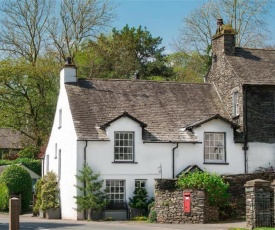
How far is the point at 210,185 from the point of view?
33.7 metres

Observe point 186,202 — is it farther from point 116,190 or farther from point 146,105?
point 146,105

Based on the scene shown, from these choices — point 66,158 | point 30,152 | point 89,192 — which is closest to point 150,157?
point 89,192

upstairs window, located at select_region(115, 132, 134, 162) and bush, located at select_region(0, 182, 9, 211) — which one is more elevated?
upstairs window, located at select_region(115, 132, 134, 162)

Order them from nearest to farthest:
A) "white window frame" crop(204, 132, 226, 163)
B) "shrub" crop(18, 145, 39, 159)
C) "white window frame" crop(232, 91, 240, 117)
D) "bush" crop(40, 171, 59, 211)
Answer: "white window frame" crop(204, 132, 226, 163)
"bush" crop(40, 171, 59, 211)
"white window frame" crop(232, 91, 240, 117)
"shrub" crop(18, 145, 39, 159)

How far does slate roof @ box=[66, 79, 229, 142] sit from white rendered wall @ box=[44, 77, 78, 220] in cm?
91

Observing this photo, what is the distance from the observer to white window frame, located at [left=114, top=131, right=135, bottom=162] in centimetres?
3859

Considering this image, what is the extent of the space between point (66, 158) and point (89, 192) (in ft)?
13.3

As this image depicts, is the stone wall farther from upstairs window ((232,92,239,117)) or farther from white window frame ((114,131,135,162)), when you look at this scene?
white window frame ((114,131,135,162))

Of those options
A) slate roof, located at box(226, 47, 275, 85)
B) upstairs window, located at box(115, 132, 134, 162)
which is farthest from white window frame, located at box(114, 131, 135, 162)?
slate roof, located at box(226, 47, 275, 85)

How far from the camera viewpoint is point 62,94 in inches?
1678

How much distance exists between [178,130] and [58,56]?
82.6ft

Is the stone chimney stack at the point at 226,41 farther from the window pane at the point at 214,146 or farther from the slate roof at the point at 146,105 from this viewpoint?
the window pane at the point at 214,146

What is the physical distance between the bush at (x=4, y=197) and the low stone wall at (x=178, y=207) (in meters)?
17.2

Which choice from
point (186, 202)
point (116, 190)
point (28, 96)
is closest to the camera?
point (186, 202)
